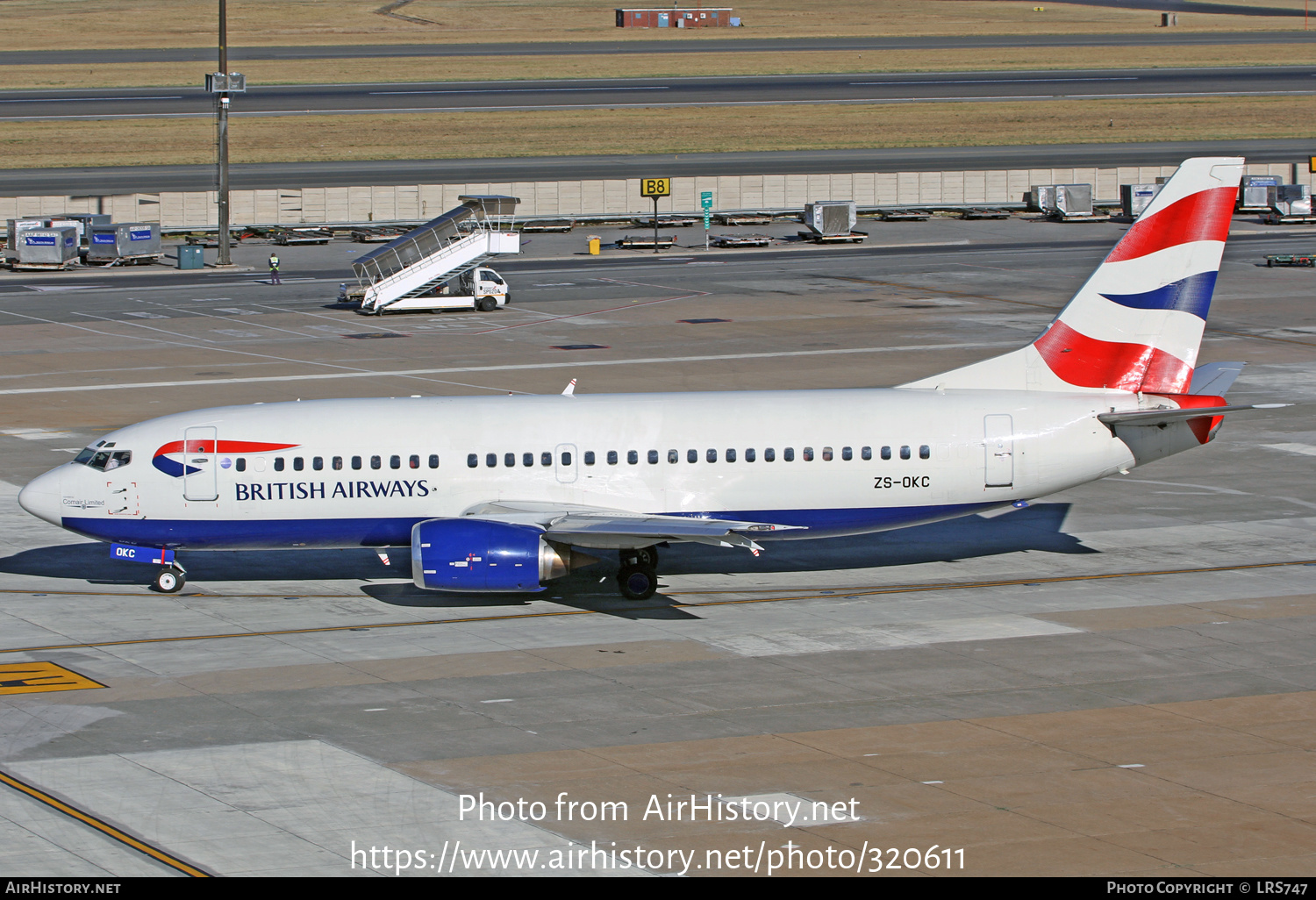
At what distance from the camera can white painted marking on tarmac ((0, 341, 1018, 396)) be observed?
63.1 metres

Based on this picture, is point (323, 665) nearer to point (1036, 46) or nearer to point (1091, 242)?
point (1091, 242)

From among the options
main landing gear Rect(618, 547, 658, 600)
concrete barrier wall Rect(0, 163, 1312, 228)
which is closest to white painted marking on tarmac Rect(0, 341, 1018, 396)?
main landing gear Rect(618, 547, 658, 600)

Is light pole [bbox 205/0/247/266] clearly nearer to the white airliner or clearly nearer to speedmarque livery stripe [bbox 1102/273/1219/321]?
the white airliner

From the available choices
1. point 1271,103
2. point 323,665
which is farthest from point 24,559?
point 1271,103

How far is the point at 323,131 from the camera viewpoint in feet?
451

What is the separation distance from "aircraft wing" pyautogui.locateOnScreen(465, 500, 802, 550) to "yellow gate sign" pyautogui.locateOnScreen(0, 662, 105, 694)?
9.32 m

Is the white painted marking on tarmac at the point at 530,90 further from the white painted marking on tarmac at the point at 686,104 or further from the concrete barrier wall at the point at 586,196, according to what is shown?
the concrete barrier wall at the point at 586,196

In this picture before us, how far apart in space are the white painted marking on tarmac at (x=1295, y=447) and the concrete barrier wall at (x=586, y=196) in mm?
69096

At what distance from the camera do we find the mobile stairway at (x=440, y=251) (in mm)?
84125

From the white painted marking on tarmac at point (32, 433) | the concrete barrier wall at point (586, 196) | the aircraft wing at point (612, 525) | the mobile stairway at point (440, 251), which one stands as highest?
the concrete barrier wall at point (586, 196)

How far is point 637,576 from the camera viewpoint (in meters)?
36.2

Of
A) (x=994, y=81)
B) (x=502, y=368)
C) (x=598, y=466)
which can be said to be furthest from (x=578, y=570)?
(x=994, y=81)

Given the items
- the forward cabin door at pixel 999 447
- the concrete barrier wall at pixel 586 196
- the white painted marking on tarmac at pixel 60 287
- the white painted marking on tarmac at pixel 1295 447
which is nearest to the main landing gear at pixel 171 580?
the forward cabin door at pixel 999 447
